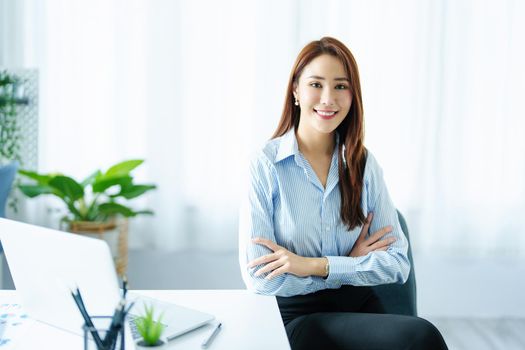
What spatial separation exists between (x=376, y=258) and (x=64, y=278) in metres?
0.92

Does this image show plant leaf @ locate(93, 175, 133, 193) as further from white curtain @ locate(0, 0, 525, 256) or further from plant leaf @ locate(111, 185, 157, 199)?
white curtain @ locate(0, 0, 525, 256)

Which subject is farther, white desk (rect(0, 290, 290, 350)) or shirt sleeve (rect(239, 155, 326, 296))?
shirt sleeve (rect(239, 155, 326, 296))

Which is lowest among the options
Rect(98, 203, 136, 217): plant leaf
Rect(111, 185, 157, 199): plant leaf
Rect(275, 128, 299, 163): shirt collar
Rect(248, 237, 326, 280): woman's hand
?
Rect(98, 203, 136, 217): plant leaf

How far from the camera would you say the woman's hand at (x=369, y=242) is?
5.53ft

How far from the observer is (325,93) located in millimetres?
1740

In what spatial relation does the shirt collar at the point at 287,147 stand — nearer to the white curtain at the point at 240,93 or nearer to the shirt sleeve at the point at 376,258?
the shirt sleeve at the point at 376,258

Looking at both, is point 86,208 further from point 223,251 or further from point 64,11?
point 64,11

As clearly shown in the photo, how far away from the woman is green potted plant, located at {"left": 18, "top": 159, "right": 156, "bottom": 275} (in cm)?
100

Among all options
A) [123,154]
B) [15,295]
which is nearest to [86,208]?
[123,154]

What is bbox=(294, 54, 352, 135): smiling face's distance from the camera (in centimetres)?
174

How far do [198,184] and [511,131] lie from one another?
167 cm

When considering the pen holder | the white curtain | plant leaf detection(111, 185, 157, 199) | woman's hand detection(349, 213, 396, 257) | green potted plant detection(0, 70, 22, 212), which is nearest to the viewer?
the pen holder

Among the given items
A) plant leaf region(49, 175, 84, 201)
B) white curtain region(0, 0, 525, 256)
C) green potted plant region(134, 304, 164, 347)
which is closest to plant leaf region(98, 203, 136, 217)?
plant leaf region(49, 175, 84, 201)

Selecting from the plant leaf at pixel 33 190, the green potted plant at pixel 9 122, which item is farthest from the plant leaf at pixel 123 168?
the green potted plant at pixel 9 122
